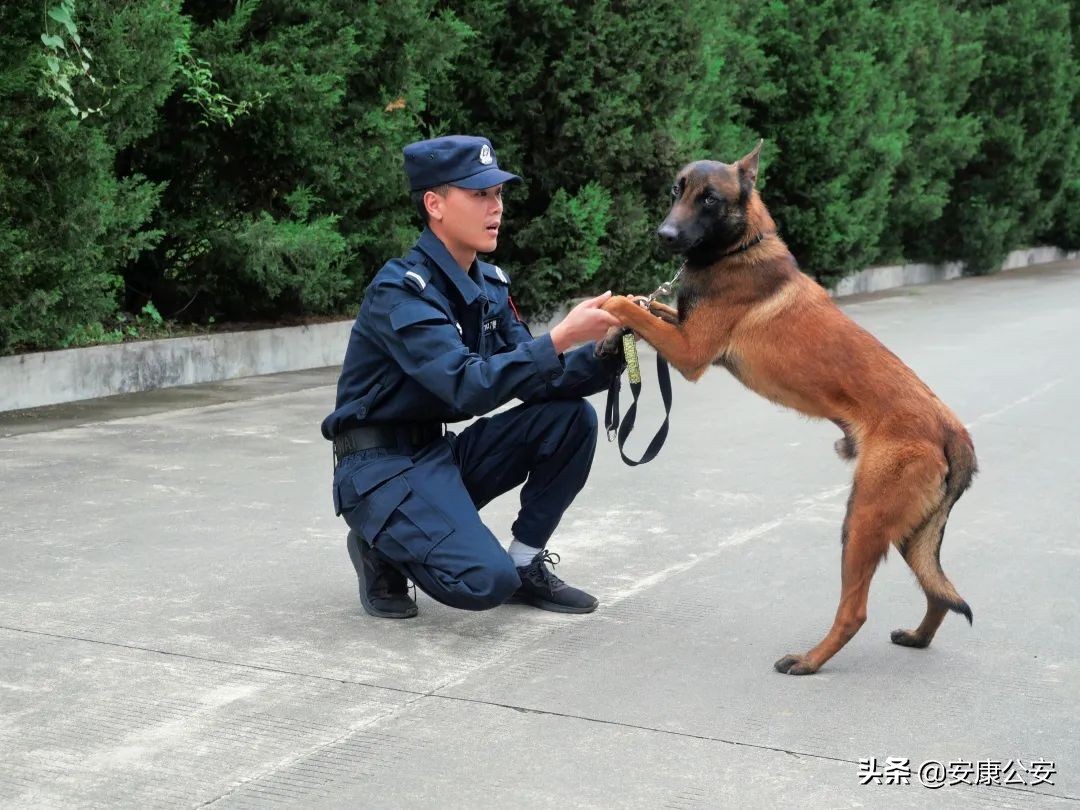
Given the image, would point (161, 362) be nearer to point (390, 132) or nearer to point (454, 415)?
point (390, 132)

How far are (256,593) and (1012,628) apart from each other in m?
2.72

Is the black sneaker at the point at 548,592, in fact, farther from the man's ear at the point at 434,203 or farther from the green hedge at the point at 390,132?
the green hedge at the point at 390,132

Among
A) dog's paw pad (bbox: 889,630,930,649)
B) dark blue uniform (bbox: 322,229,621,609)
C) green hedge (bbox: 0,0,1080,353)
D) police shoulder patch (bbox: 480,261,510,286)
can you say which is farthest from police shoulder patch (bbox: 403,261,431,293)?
green hedge (bbox: 0,0,1080,353)

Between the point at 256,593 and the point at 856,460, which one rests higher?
the point at 856,460

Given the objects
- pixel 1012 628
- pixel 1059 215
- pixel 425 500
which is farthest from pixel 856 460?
pixel 1059 215

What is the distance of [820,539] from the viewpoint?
19.7 feet

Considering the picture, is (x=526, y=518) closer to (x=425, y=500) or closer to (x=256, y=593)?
(x=425, y=500)

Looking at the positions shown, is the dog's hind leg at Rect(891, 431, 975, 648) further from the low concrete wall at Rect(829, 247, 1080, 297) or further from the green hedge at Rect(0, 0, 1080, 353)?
the low concrete wall at Rect(829, 247, 1080, 297)

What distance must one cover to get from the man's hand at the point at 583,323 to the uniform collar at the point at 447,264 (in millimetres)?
531

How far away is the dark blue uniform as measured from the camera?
14.5ft

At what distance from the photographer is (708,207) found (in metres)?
4.30

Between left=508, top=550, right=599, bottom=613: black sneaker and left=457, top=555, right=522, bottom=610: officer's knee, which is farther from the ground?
left=457, top=555, right=522, bottom=610: officer's knee

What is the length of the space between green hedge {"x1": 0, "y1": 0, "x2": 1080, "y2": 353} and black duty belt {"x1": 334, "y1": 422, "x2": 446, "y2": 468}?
13.5 ft

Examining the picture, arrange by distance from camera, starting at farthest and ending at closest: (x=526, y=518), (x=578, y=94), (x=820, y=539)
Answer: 1. (x=578, y=94)
2. (x=820, y=539)
3. (x=526, y=518)
